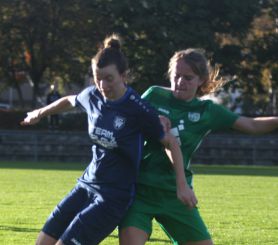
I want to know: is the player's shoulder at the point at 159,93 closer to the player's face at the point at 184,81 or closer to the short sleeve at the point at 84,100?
the player's face at the point at 184,81

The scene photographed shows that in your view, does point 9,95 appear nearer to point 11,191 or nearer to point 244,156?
point 244,156

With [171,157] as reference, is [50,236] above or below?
below

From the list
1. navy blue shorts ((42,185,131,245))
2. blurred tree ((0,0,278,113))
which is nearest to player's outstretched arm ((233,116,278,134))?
navy blue shorts ((42,185,131,245))

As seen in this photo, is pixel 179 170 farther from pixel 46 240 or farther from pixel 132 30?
pixel 132 30

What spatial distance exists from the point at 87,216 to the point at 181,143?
0.93m

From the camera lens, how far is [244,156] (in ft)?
106

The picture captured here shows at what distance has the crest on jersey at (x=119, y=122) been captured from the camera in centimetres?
604

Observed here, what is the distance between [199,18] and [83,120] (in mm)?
7330

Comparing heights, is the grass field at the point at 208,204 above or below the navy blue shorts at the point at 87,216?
below

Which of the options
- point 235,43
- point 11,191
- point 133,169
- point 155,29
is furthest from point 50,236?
point 235,43

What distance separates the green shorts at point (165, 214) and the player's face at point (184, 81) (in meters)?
0.72

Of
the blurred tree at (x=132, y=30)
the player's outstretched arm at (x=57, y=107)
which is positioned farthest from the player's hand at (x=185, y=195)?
the blurred tree at (x=132, y=30)

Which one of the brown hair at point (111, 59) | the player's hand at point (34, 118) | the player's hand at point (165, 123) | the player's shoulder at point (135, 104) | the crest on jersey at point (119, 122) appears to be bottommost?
the player's hand at point (34, 118)

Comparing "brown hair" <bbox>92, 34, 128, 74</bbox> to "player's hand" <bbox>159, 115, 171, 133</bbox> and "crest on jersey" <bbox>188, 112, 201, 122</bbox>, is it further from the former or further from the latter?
"crest on jersey" <bbox>188, 112, 201, 122</bbox>
